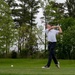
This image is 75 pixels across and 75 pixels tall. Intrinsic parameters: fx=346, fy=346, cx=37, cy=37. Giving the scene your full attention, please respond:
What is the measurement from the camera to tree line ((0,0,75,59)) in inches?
2259

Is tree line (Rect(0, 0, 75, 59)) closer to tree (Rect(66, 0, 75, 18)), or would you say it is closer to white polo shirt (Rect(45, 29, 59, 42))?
tree (Rect(66, 0, 75, 18))

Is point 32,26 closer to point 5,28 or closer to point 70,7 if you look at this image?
point 70,7

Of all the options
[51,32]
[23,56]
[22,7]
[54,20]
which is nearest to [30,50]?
[23,56]

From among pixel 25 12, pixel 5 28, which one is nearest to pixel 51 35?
pixel 5 28

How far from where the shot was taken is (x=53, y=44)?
15820 millimetres

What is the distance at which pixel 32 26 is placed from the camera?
85.7 meters

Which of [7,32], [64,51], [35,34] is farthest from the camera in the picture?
[35,34]

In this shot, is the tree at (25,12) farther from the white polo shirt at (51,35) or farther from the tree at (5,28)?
the white polo shirt at (51,35)

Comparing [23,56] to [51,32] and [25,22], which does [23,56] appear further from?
[51,32]

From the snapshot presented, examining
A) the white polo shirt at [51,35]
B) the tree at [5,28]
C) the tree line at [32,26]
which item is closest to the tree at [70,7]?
the tree line at [32,26]

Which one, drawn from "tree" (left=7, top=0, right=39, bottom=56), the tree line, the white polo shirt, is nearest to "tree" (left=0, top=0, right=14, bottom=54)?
the tree line

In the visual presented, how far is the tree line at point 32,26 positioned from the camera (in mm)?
57384

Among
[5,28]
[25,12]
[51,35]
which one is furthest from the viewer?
[25,12]

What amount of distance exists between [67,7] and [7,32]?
3349 centimetres
